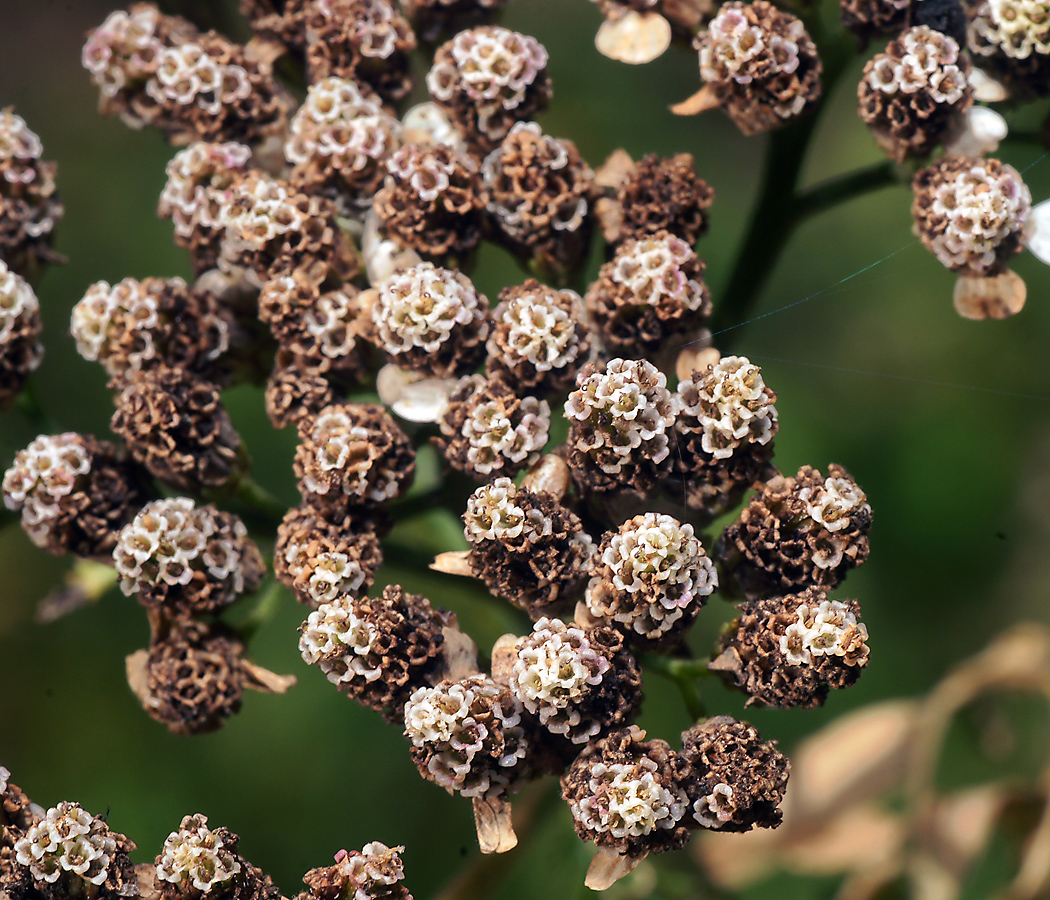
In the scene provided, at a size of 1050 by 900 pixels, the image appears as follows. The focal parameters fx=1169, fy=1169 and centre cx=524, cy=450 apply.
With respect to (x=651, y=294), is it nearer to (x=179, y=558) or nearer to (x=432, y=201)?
(x=432, y=201)

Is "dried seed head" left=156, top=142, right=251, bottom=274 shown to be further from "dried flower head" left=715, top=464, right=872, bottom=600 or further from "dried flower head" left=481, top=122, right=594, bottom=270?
"dried flower head" left=715, top=464, right=872, bottom=600

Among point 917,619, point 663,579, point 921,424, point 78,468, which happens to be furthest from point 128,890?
point 921,424

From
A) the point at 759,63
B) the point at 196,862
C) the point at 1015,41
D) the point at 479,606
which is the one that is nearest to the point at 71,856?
the point at 196,862

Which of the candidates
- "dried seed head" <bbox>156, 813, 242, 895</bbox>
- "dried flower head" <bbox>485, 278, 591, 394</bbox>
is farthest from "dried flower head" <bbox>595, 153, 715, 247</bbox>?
"dried seed head" <bbox>156, 813, 242, 895</bbox>

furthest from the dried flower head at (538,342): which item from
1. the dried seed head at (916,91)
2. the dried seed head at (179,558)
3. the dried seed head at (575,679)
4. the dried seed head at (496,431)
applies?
the dried seed head at (916,91)

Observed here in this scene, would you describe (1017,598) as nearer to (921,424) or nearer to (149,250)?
(921,424)

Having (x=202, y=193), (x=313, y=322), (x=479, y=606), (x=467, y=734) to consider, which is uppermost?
(x=202, y=193)

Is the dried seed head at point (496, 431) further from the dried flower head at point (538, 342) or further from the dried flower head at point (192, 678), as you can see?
the dried flower head at point (192, 678)
